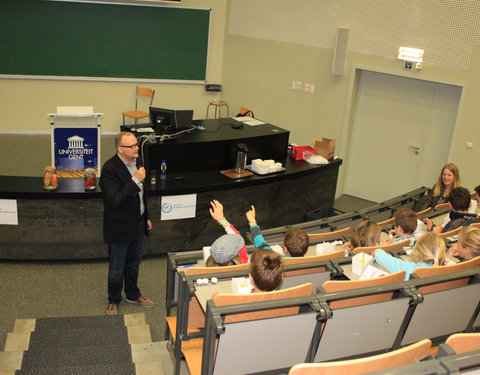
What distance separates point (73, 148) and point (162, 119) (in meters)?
1.18

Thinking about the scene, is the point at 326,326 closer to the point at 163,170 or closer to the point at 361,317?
the point at 361,317

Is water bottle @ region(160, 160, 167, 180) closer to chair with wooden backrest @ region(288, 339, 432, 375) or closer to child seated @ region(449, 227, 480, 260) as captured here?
child seated @ region(449, 227, 480, 260)

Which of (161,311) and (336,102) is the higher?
(336,102)

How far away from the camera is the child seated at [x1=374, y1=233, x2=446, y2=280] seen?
3.42 m

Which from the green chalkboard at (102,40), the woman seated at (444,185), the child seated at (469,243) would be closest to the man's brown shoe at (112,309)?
the child seated at (469,243)

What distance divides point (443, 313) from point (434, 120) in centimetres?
498

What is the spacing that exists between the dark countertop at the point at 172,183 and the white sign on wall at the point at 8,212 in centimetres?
6

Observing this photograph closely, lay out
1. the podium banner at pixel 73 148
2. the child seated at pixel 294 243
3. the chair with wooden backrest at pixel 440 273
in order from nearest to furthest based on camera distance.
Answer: the chair with wooden backrest at pixel 440 273
the child seated at pixel 294 243
the podium banner at pixel 73 148

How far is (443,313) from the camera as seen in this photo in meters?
3.15

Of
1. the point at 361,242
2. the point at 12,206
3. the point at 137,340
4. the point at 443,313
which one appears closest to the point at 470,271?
the point at 443,313

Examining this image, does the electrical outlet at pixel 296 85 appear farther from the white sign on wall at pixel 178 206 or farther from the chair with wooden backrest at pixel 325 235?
the chair with wooden backrest at pixel 325 235

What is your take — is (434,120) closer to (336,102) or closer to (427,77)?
(427,77)

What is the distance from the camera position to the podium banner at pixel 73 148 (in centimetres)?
593

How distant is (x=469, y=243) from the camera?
11.9 feet
